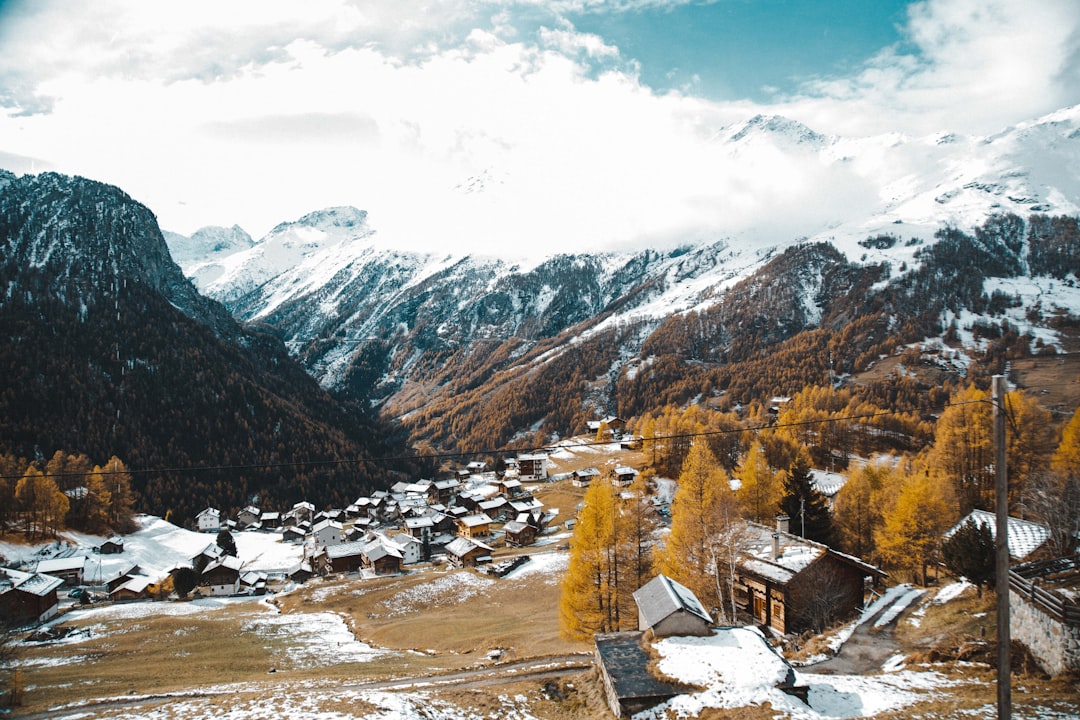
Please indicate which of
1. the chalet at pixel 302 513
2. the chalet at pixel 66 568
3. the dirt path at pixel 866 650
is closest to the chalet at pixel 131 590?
the chalet at pixel 66 568

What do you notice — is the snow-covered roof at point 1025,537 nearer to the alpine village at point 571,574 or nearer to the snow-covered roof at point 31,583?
the alpine village at point 571,574

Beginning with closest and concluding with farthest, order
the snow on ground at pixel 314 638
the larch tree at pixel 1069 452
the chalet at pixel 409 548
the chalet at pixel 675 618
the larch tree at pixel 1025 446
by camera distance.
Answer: the chalet at pixel 675 618 < the snow on ground at pixel 314 638 < the larch tree at pixel 1069 452 < the larch tree at pixel 1025 446 < the chalet at pixel 409 548

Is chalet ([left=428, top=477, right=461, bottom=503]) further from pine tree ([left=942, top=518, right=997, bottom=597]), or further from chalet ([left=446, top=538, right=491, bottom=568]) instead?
pine tree ([left=942, top=518, right=997, bottom=597])

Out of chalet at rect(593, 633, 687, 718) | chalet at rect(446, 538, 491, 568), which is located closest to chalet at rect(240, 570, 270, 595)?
chalet at rect(446, 538, 491, 568)

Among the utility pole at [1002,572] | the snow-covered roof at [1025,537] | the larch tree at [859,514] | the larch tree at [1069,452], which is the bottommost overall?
the larch tree at [859,514]

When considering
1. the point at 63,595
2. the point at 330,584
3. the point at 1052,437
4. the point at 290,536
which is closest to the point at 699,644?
the point at 1052,437

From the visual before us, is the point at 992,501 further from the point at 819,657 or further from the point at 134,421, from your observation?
the point at 134,421

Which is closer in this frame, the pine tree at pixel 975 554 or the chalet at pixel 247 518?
the pine tree at pixel 975 554
